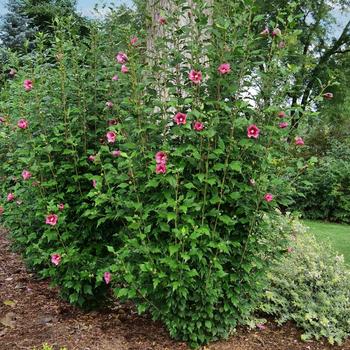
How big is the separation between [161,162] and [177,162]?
0.16 meters

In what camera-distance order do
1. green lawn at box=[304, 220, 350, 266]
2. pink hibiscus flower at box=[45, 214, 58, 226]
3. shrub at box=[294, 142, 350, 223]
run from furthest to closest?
shrub at box=[294, 142, 350, 223] → green lawn at box=[304, 220, 350, 266] → pink hibiscus flower at box=[45, 214, 58, 226]

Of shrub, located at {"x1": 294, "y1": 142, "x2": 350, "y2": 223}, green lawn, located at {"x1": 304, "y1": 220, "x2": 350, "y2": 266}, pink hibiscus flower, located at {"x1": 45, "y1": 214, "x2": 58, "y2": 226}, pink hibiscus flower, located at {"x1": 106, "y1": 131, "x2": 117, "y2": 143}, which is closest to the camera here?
pink hibiscus flower, located at {"x1": 106, "y1": 131, "x2": 117, "y2": 143}

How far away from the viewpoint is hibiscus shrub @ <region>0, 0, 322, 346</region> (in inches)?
99.0

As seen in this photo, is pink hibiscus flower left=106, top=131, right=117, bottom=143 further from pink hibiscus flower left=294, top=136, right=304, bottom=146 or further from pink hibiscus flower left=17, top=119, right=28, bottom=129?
pink hibiscus flower left=294, top=136, right=304, bottom=146

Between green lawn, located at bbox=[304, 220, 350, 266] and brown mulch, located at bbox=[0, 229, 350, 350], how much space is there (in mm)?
2605

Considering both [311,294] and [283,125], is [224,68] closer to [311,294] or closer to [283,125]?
[283,125]

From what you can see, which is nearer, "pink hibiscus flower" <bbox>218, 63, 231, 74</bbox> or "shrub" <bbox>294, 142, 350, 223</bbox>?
"pink hibiscus flower" <bbox>218, 63, 231, 74</bbox>

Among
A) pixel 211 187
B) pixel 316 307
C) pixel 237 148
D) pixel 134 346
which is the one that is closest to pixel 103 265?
pixel 134 346

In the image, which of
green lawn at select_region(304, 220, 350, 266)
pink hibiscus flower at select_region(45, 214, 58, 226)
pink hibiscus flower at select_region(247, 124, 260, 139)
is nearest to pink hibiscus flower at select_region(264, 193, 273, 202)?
pink hibiscus flower at select_region(247, 124, 260, 139)

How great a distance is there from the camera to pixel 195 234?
97.2 inches

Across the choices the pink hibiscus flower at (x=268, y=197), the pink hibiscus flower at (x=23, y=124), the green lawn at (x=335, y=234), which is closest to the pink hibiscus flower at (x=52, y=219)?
the pink hibiscus flower at (x=23, y=124)

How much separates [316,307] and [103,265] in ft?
5.18

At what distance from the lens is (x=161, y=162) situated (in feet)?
7.96

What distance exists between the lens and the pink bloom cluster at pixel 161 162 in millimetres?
2400
